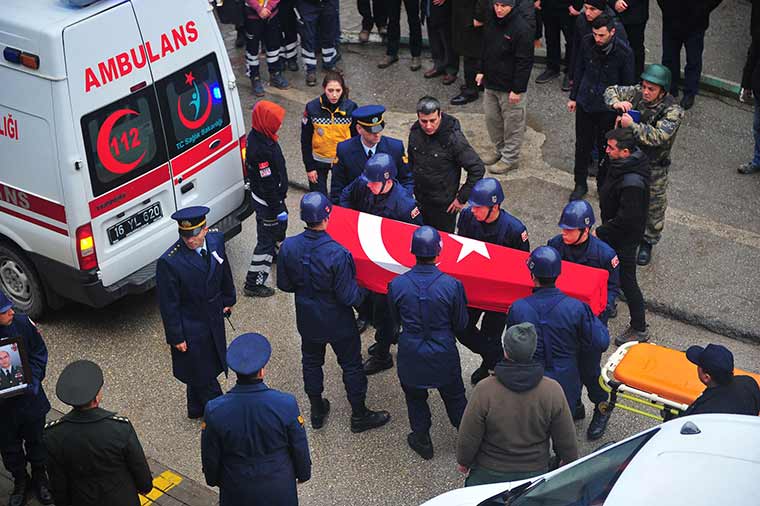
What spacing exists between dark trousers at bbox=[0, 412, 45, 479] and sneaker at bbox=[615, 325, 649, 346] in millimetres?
4322

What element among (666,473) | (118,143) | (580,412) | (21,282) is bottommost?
(21,282)

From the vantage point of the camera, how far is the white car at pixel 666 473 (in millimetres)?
3973

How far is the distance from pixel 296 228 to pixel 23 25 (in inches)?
128

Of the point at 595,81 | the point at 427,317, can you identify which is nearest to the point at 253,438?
the point at 427,317

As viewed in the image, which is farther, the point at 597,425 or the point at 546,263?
the point at 597,425

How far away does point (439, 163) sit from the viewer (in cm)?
807

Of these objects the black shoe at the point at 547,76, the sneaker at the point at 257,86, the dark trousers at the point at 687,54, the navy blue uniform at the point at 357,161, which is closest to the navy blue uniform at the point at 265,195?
the navy blue uniform at the point at 357,161

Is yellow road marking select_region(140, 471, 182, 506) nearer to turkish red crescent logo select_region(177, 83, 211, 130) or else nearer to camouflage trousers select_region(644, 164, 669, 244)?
turkish red crescent logo select_region(177, 83, 211, 130)

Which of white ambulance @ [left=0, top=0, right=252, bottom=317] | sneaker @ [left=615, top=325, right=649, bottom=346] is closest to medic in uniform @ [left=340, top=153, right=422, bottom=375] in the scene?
white ambulance @ [left=0, top=0, right=252, bottom=317]

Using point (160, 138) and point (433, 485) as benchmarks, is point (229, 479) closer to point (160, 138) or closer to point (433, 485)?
point (433, 485)

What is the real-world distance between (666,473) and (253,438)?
7.16 ft

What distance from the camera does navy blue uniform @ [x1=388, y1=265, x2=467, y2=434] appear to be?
6227mm

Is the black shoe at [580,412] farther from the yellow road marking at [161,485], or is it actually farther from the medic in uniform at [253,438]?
the yellow road marking at [161,485]

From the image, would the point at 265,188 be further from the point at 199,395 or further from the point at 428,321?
the point at 428,321
